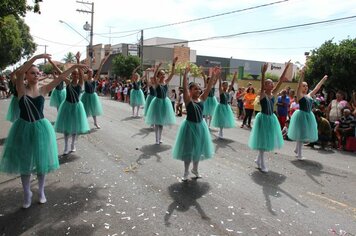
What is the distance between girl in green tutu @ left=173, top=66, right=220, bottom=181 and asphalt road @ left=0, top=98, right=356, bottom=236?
1.91ft

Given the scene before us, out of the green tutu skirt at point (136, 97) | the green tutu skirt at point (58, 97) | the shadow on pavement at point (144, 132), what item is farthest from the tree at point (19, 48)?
the shadow on pavement at point (144, 132)

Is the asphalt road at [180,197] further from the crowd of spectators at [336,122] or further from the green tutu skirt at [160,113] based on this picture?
the crowd of spectators at [336,122]

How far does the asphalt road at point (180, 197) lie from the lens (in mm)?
5520

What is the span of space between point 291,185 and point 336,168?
257cm

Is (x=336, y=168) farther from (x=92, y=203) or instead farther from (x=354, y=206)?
(x=92, y=203)

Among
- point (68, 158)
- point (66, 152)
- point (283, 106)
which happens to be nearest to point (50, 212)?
point (68, 158)

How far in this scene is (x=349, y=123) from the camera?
13.1m

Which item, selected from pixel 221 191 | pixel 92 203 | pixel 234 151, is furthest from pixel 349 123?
pixel 92 203

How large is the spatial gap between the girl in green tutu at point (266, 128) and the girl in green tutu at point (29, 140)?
196 inches

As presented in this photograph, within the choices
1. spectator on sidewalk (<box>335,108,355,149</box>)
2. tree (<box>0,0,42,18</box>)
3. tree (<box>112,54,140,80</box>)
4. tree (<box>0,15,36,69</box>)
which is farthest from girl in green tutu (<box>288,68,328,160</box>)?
tree (<box>112,54,140,80</box>)

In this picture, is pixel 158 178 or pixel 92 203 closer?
pixel 92 203

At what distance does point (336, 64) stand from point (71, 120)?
53.1 feet

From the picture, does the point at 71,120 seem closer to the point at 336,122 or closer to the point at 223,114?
the point at 223,114

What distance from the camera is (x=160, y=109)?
12.3 metres
